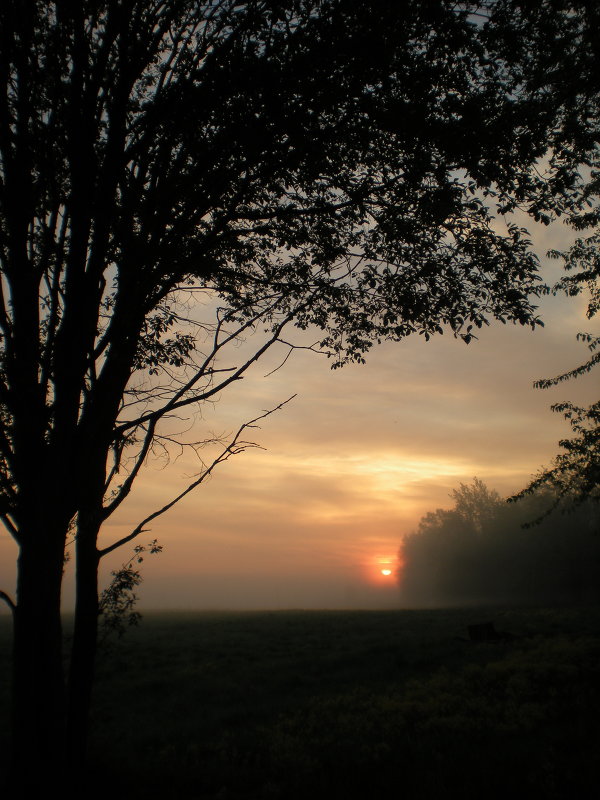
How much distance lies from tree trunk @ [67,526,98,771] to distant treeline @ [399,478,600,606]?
51.4 metres

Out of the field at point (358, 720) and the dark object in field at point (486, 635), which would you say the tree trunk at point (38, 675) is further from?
the dark object in field at point (486, 635)

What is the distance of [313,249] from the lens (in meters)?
9.66

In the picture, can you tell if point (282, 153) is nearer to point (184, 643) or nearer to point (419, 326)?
point (419, 326)

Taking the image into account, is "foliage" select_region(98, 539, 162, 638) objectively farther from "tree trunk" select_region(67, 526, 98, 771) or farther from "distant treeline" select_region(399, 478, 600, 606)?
"distant treeline" select_region(399, 478, 600, 606)

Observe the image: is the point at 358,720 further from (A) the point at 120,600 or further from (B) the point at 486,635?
(B) the point at 486,635

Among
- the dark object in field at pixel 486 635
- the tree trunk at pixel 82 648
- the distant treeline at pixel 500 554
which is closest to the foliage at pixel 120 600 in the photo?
the tree trunk at pixel 82 648

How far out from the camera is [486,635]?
26547 millimetres

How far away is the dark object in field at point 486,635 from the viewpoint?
2595 centimetres

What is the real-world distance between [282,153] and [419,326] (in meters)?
3.87

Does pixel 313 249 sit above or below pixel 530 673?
above

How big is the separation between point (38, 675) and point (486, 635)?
86.3 feet

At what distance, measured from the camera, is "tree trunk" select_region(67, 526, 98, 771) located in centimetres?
835

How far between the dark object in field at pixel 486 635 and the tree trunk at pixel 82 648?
2311 centimetres

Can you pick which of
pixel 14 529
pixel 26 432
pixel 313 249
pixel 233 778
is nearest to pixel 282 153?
pixel 313 249
